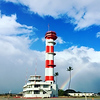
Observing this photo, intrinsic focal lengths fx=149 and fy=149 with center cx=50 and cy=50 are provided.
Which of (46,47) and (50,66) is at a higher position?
(46,47)

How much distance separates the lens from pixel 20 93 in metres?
91.6

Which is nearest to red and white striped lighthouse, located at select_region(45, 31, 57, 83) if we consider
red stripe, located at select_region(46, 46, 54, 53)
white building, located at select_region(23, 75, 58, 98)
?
red stripe, located at select_region(46, 46, 54, 53)

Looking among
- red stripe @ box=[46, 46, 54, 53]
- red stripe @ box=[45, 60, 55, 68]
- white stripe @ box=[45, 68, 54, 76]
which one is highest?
red stripe @ box=[46, 46, 54, 53]

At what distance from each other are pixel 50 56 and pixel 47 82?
1317 cm

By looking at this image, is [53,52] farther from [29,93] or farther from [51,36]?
[29,93]

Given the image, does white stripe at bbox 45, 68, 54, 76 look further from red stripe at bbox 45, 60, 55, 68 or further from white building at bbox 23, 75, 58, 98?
white building at bbox 23, 75, 58, 98

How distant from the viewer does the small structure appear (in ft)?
220

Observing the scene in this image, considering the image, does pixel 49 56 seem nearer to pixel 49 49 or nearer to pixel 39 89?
pixel 49 49

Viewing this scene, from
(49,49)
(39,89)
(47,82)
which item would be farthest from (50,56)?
(39,89)

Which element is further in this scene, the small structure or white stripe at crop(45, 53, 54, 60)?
white stripe at crop(45, 53, 54, 60)

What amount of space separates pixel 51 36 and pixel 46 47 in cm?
647

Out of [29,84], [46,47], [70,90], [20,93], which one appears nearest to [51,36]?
[46,47]

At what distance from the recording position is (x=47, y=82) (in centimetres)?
7112

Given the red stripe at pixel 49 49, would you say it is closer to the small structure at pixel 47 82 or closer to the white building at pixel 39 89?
the small structure at pixel 47 82
